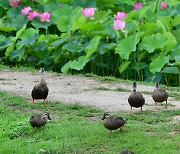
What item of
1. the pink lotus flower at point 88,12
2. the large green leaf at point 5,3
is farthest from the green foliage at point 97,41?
the large green leaf at point 5,3

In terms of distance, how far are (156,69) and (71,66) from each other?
1741 mm

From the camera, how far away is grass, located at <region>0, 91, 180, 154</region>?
690 centimetres

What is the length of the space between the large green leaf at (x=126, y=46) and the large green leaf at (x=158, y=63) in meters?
0.50

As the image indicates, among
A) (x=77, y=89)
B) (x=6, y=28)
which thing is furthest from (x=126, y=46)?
(x=6, y=28)

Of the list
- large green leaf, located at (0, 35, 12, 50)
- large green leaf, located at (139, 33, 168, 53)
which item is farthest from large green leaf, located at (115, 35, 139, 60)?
large green leaf, located at (0, 35, 12, 50)

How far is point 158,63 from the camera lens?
11.4 metres

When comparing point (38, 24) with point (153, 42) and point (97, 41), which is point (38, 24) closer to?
point (97, 41)

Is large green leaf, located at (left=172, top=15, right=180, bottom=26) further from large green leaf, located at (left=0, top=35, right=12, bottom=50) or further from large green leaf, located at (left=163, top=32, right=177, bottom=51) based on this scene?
large green leaf, located at (left=0, top=35, right=12, bottom=50)

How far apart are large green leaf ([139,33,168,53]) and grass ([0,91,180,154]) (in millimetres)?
3014

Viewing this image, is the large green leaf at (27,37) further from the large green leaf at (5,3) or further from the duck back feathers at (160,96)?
the duck back feathers at (160,96)

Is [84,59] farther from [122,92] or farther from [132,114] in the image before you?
[132,114]

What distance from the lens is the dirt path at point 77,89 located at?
9355 millimetres

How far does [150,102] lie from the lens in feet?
31.0

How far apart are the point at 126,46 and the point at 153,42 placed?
0.52 meters
